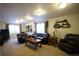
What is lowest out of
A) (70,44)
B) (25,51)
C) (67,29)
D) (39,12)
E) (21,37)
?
(25,51)

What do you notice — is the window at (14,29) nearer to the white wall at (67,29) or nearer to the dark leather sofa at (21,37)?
the dark leather sofa at (21,37)

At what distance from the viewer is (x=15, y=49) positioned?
5.98ft

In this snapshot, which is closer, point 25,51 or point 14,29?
point 25,51

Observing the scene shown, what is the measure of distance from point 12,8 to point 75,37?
1.43m

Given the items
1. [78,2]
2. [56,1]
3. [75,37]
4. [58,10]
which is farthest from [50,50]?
[78,2]

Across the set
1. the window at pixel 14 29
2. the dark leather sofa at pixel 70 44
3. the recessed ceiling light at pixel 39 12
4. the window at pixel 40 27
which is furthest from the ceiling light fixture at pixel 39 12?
the dark leather sofa at pixel 70 44

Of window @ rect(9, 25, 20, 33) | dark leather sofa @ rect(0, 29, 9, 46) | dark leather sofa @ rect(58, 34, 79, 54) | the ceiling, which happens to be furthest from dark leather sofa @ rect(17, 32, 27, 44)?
dark leather sofa @ rect(58, 34, 79, 54)

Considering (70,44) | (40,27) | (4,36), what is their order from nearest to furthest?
(70,44), (4,36), (40,27)

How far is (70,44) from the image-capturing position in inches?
69.6

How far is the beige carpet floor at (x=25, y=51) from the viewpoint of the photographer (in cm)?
179

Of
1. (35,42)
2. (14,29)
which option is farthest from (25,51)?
(14,29)

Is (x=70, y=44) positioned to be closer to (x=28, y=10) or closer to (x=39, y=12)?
(x=39, y=12)

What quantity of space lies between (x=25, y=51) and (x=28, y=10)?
0.87 m

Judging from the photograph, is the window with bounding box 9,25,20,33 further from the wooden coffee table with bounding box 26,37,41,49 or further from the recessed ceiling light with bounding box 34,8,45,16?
the recessed ceiling light with bounding box 34,8,45,16
